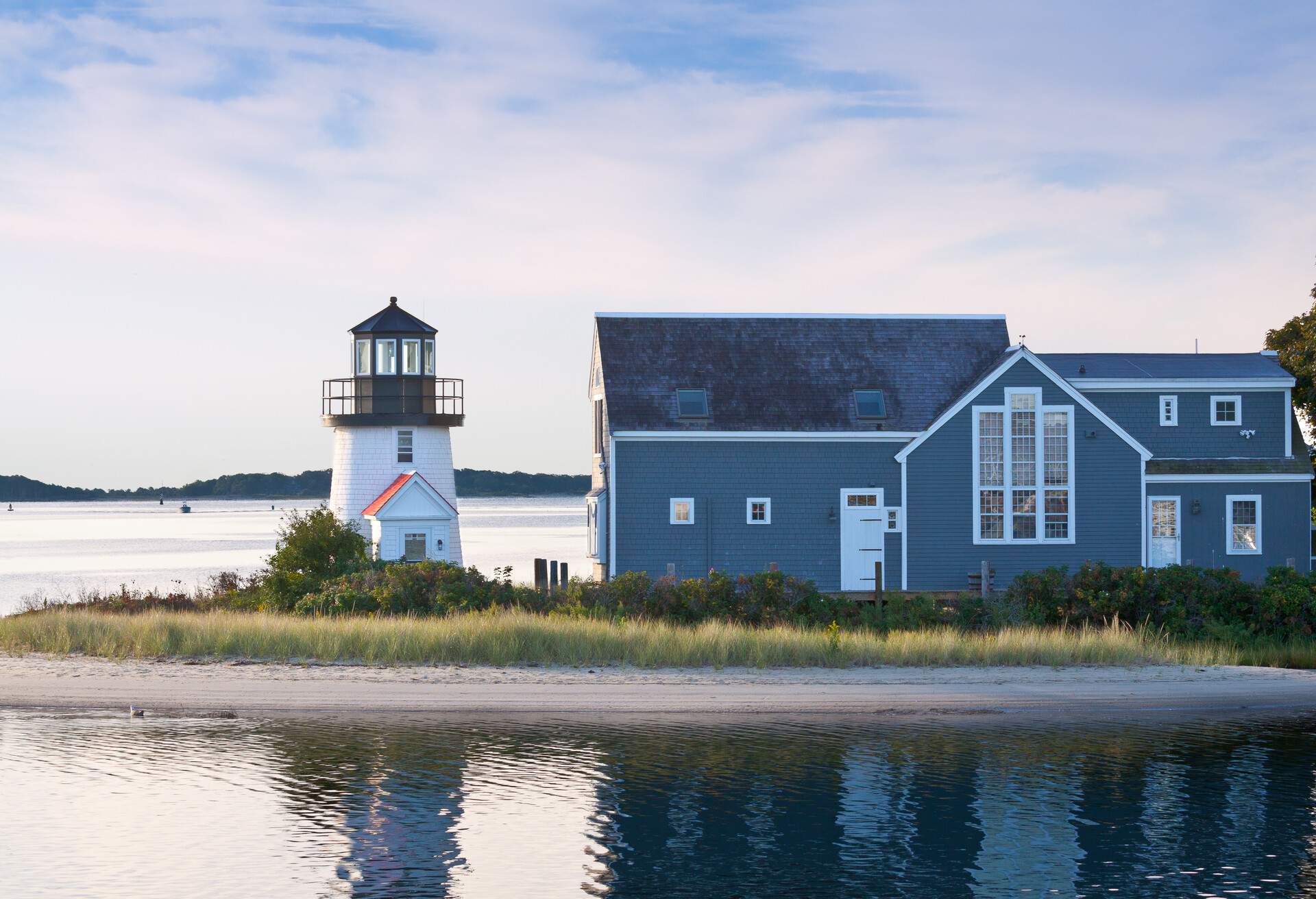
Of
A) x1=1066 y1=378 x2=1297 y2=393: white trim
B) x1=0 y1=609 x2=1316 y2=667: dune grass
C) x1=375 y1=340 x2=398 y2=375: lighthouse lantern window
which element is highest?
x1=375 y1=340 x2=398 y2=375: lighthouse lantern window

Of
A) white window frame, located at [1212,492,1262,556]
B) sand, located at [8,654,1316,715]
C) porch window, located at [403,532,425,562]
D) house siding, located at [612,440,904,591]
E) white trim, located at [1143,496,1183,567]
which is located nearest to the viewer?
sand, located at [8,654,1316,715]

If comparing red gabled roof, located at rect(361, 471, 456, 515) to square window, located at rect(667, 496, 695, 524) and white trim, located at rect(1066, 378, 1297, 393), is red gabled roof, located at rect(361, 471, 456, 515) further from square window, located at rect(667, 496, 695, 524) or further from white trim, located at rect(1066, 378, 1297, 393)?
white trim, located at rect(1066, 378, 1297, 393)

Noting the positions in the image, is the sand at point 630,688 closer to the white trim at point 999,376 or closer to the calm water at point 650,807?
the calm water at point 650,807

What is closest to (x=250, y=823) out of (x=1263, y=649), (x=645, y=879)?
(x=645, y=879)

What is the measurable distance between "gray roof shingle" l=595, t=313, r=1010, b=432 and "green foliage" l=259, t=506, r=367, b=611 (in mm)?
7181

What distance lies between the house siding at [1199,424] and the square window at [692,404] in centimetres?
1059

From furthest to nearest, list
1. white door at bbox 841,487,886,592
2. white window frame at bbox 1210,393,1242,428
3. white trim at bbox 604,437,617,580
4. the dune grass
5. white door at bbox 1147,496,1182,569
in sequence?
white window frame at bbox 1210,393,1242,428 → white door at bbox 1147,496,1182,569 → white door at bbox 841,487,886,592 → white trim at bbox 604,437,617,580 → the dune grass

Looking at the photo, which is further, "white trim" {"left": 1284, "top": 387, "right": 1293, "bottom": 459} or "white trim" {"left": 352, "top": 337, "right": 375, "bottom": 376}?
"white trim" {"left": 352, "top": 337, "right": 375, "bottom": 376}

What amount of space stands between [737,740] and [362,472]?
919 inches

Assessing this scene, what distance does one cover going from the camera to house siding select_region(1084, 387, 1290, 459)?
37.2 meters

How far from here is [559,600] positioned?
94.7 ft

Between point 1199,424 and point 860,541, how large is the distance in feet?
33.1

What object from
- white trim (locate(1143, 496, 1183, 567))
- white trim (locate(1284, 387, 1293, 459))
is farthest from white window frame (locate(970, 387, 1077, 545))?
white trim (locate(1284, 387, 1293, 459))

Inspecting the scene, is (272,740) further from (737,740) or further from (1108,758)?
(1108,758)
